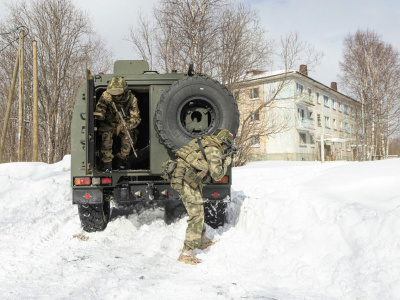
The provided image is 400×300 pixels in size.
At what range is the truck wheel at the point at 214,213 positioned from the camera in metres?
4.70

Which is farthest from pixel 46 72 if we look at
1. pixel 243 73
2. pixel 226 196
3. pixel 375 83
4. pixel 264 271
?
pixel 375 83

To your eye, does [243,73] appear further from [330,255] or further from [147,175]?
[330,255]

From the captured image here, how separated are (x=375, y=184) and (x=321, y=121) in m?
33.7

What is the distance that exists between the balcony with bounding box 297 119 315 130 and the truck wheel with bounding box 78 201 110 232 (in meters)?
28.0

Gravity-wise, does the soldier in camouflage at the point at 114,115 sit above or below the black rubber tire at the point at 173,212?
above

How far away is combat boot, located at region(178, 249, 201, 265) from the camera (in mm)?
3594

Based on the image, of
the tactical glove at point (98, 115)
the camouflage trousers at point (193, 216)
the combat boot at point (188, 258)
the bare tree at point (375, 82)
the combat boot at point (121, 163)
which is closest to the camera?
the combat boot at point (188, 258)

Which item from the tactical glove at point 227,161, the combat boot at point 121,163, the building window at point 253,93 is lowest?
the combat boot at point 121,163

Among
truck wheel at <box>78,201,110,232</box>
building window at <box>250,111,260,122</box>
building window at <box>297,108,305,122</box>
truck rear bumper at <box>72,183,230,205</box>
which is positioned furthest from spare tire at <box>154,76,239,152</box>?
building window at <box>297,108,305,122</box>

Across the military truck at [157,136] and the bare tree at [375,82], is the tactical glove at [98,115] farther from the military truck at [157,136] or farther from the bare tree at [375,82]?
the bare tree at [375,82]

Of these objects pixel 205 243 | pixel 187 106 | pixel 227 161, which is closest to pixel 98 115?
pixel 187 106

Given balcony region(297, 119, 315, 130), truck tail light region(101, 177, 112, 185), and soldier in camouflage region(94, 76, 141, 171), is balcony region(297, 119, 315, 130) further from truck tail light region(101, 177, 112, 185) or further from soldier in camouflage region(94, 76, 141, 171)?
truck tail light region(101, 177, 112, 185)

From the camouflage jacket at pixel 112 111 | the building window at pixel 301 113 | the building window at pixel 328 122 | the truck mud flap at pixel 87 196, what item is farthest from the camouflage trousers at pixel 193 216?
the building window at pixel 328 122

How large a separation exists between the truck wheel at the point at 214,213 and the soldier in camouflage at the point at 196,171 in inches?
29.5
